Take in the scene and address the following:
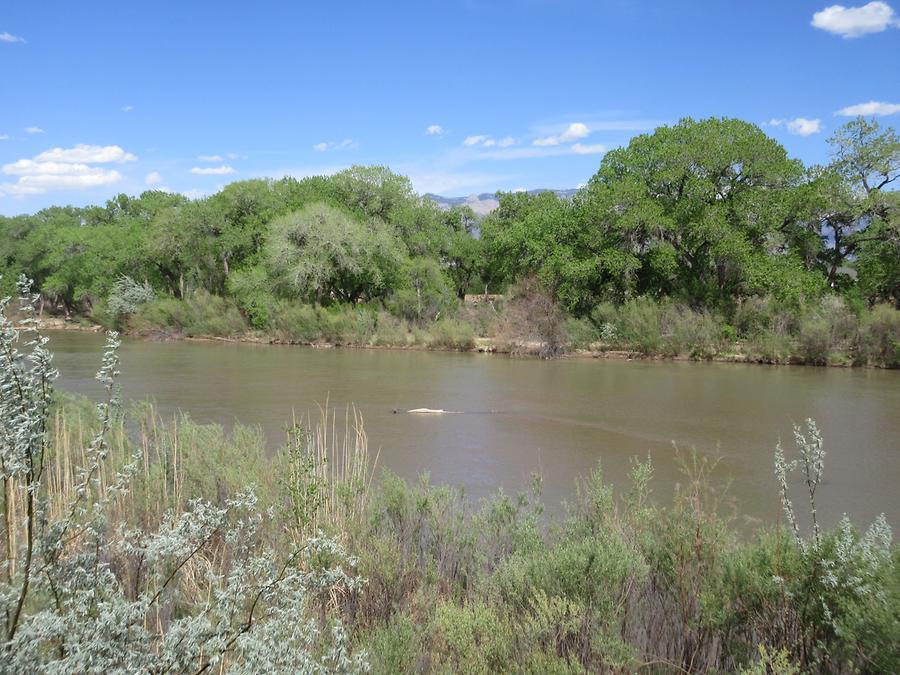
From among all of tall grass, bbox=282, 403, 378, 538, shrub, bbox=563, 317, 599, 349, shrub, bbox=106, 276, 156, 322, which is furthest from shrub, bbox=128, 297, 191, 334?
tall grass, bbox=282, 403, 378, 538

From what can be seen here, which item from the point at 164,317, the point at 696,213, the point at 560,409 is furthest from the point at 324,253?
the point at 560,409

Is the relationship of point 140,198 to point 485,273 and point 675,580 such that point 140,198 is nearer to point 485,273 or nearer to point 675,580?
point 485,273

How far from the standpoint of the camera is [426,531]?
526cm

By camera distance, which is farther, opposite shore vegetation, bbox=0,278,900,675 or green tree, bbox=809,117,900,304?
green tree, bbox=809,117,900,304

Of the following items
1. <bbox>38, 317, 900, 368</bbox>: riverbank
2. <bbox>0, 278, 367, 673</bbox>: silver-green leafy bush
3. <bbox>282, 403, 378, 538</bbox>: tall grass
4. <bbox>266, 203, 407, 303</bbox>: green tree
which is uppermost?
<bbox>266, 203, 407, 303</bbox>: green tree

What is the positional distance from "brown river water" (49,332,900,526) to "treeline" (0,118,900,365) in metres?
2.06

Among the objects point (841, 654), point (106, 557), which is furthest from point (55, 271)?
point (841, 654)

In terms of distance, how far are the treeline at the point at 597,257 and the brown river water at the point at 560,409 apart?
2061mm

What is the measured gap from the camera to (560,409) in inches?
A: 538

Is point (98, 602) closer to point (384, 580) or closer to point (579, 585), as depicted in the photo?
point (384, 580)

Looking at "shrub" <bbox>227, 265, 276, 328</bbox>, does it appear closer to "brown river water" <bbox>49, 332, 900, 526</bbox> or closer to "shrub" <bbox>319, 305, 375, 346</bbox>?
"shrub" <bbox>319, 305, 375, 346</bbox>

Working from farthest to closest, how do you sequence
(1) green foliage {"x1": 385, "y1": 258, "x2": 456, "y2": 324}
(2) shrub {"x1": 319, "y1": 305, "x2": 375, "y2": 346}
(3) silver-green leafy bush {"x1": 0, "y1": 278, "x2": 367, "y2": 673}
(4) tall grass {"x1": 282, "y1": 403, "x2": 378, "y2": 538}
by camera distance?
1. (1) green foliage {"x1": 385, "y1": 258, "x2": 456, "y2": 324}
2. (2) shrub {"x1": 319, "y1": 305, "x2": 375, "y2": 346}
3. (4) tall grass {"x1": 282, "y1": 403, "x2": 378, "y2": 538}
4. (3) silver-green leafy bush {"x1": 0, "y1": 278, "x2": 367, "y2": 673}

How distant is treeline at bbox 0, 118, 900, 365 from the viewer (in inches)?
868

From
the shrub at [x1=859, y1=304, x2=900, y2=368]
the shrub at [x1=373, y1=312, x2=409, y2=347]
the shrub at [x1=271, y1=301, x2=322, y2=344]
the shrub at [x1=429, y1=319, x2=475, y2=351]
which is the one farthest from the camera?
the shrub at [x1=271, y1=301, x2=322, y2=344]
